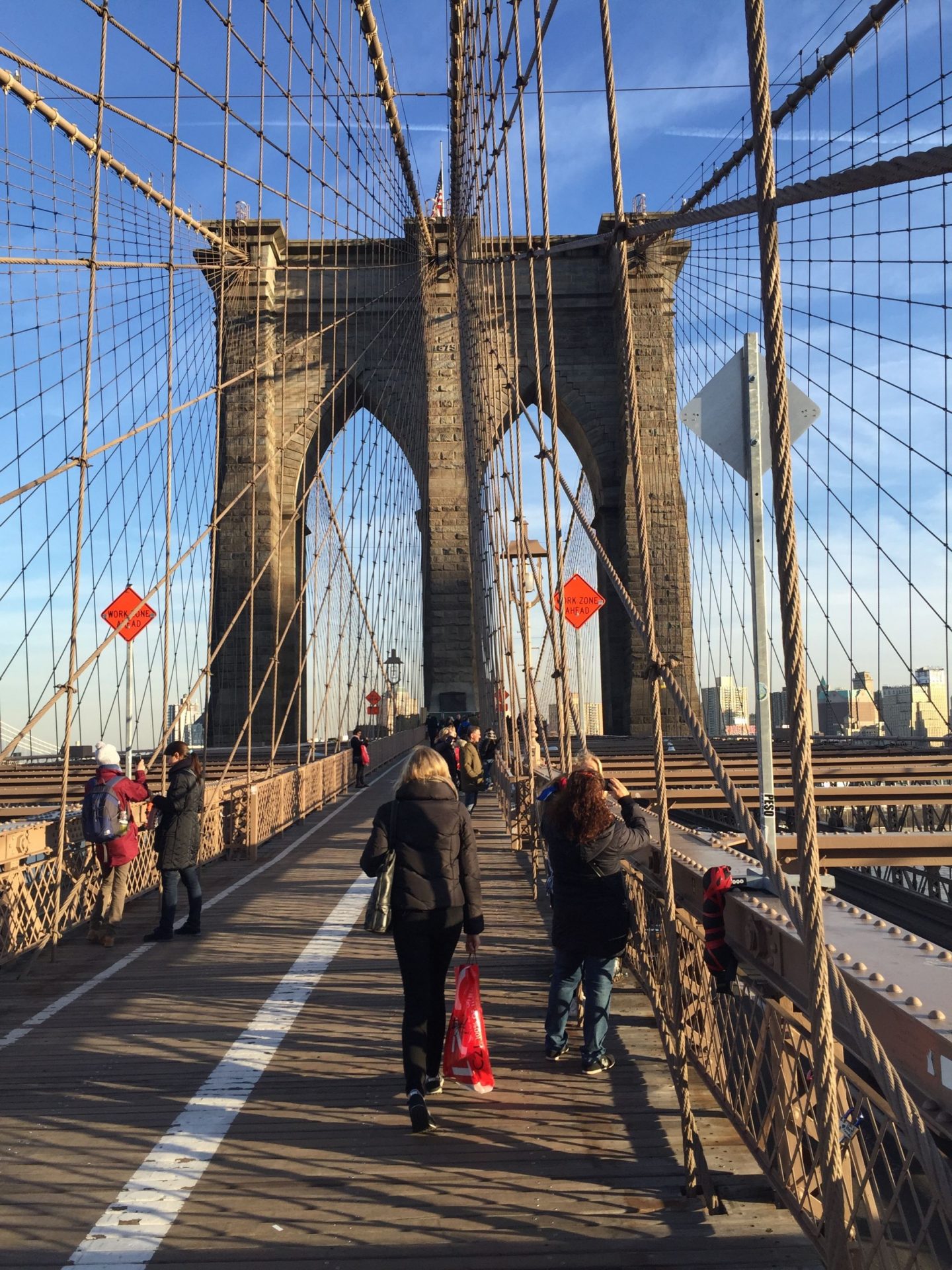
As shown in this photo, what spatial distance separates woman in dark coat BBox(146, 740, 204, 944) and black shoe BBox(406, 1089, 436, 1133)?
3394mm

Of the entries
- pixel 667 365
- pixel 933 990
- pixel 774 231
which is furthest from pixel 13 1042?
pixel 667 365

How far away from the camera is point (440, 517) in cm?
2764

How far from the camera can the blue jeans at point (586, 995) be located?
3.69 metres

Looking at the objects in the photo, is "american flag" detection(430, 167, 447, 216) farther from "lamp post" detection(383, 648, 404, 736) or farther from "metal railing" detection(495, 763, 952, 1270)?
"metal railing" detection(495, 763, 952, 1270)

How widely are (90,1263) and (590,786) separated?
6.35 ft

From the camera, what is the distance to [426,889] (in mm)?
3521

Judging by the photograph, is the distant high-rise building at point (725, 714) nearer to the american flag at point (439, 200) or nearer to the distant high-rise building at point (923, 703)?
the distant high-rise building at point (923, 703)

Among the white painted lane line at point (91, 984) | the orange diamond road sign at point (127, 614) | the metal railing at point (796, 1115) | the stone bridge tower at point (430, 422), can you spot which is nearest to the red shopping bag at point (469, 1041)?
the metal railing at point (796, 1115)

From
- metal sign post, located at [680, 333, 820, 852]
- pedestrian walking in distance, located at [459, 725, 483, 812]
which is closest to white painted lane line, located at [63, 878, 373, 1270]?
metal sign post, located at [680, 333, 820, 852]

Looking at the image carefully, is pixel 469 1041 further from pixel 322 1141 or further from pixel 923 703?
pixel 923 703

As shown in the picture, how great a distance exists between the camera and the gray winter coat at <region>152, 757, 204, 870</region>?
6488mm

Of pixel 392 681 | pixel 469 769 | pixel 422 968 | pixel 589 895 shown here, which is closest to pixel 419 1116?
pixel 422 968

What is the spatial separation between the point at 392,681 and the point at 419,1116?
34.3 metres

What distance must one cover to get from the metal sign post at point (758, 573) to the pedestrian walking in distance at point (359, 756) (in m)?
15.5
